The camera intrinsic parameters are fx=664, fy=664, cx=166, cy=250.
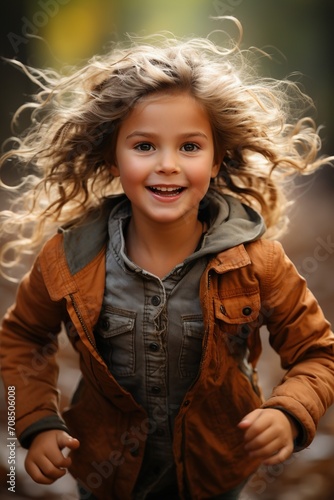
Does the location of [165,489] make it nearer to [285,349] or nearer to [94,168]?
[285,349]

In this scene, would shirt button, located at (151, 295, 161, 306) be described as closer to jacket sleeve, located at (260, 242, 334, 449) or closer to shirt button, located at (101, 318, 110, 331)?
shirt button, located at (101, 318, 110, 331)

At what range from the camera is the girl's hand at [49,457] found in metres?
1.74

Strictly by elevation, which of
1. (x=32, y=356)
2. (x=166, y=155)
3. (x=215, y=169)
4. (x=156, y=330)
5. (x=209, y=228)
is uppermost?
(x=166, y=155)

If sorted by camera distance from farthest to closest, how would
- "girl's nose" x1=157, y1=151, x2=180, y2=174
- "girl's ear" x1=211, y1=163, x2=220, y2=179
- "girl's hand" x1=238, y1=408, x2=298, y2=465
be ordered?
1. "girl's ear" x1=211, y1=163, x2=220, y2=179
2. "girl's nose" x1=157, y1=151, x2=180, y2=174
3. "girl's hand" x1=238, y1=408, x2=298, y2=465

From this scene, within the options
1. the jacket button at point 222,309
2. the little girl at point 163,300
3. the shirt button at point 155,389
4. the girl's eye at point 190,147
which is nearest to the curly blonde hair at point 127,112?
the little girl at point 163,300

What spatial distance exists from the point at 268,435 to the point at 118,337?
1.60 ft

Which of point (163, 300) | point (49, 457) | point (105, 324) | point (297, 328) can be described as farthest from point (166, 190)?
point (49, 457)

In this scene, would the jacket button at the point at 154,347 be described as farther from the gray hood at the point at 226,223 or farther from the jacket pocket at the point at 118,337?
the gray hood at the point at 226,223

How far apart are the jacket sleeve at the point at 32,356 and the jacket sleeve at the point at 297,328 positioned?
608mm

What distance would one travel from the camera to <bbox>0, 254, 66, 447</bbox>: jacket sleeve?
1.87 metres

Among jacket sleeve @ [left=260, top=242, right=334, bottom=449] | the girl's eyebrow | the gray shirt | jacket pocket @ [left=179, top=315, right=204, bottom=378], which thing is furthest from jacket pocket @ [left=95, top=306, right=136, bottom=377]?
the girl's eyebrow

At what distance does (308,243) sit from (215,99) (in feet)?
10.2

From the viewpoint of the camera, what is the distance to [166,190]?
1.76 metres

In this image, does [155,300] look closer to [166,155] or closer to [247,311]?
[247,311]
